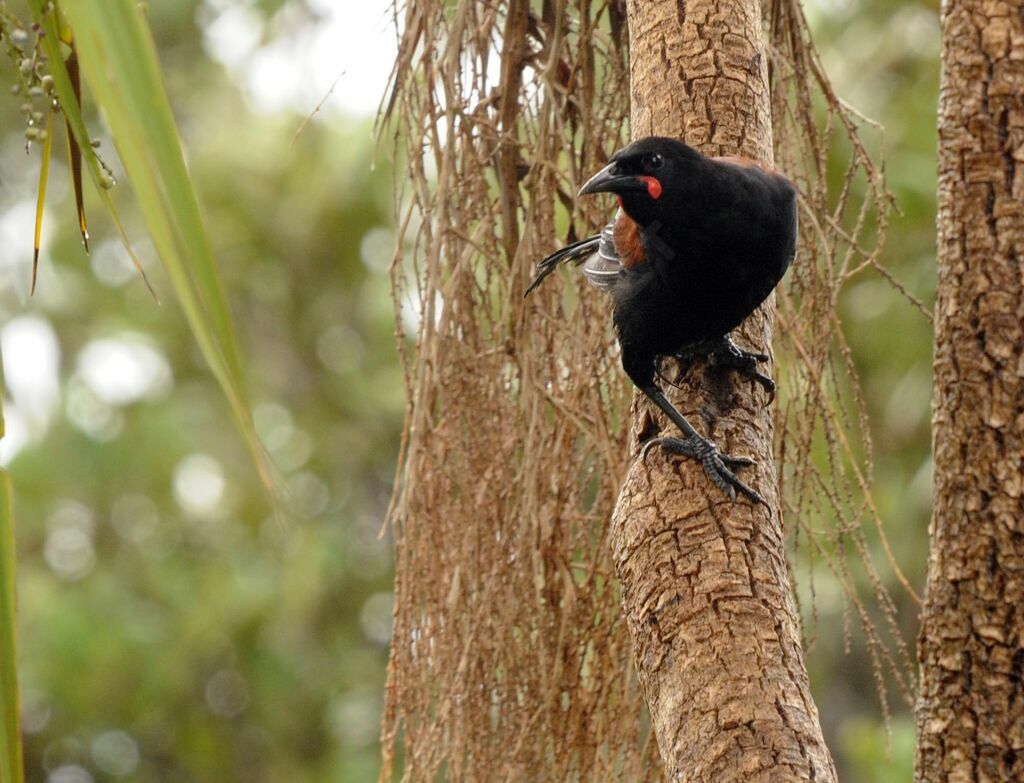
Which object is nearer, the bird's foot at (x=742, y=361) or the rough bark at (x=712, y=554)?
the rough bark at (x=712, y=554)

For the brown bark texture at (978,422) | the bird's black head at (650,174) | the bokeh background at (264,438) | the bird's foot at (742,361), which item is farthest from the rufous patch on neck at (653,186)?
the bokeh background at (264,438)

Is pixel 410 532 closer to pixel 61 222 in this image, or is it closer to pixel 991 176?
pixel 991 176

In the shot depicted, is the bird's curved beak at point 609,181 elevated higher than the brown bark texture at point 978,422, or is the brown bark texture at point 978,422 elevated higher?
the bird's curved beak at point 609,181

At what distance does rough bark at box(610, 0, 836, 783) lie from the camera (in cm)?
140

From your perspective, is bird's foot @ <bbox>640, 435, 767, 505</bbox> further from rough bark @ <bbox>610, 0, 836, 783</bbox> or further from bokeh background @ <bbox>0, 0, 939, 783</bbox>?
bokeh background @ <bbox>0, 0, 939, 783</bbox>

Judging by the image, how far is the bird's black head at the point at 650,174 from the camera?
2.02m

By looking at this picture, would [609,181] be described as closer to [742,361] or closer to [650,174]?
[650,174]

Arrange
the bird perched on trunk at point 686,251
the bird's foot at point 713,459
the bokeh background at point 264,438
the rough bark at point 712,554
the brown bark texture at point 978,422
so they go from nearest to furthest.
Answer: the rough bark at point 712,554, the bird's foot at point 713,459, the brown bark texture at point 978,422, the bird perched on trunk at point 686,251, the bokeh background at point 264,438

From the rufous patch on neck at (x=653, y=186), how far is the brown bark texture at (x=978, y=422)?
0.49m

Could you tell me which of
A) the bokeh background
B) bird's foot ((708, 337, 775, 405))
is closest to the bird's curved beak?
bird's foot ((708, 337, 775, 405))

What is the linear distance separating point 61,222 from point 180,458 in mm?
2453

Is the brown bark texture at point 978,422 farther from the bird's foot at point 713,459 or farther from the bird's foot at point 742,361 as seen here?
the bird's foot at point 713,459

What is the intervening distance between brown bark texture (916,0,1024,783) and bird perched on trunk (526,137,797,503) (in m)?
0.31

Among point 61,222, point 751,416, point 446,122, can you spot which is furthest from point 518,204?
point 61,222
